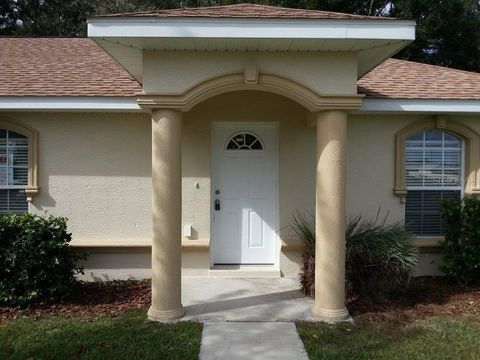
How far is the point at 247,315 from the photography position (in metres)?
5.39

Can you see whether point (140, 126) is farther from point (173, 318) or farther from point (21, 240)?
point (173, 318)

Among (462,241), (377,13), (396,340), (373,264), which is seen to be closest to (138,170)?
(373,264)

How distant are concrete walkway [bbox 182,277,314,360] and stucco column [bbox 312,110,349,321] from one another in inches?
16.5

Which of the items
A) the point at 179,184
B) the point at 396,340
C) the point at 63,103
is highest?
the point at 63,103

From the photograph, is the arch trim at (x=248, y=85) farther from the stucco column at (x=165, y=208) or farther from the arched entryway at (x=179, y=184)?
the stucco column at (x=165, y=208)

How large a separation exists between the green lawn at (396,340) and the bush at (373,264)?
30.1 inches

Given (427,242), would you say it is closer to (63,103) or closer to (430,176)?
(430,176)

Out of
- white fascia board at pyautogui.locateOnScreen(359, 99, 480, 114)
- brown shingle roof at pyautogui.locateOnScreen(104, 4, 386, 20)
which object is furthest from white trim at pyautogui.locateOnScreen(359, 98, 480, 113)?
brown shingle roof at pyautogui.locateOnScreen(104, 4, 386, 20)

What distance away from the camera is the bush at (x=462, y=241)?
6496mm

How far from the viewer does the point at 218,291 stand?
250 inches

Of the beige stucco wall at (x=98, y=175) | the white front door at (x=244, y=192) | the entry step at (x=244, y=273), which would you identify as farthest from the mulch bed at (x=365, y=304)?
the white front door at (x=244, y=192)

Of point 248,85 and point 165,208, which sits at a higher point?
point 248,85

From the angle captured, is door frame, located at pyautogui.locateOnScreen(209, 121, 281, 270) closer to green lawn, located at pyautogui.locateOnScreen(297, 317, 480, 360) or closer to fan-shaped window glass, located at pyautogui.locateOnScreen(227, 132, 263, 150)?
fan-shaped window glass, located at pyautogui.locateOnScreen(227, 132, 263, 150)

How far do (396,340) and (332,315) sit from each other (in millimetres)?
789
